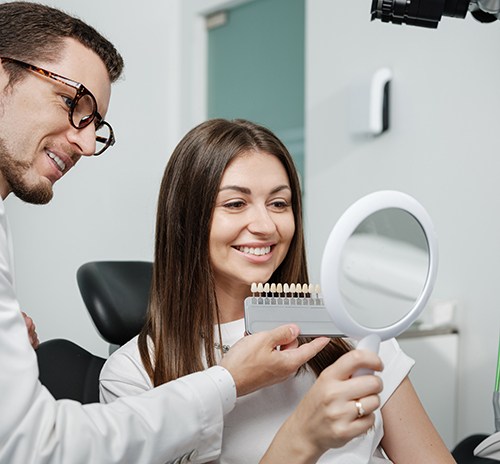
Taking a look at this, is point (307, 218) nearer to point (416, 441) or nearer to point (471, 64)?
point (471, 64)

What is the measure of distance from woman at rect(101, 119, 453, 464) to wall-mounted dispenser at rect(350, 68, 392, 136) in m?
1.08

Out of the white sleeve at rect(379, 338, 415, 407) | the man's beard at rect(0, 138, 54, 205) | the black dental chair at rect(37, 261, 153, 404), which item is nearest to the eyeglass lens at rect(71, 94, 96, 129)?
the man's beard at rect(0, 138, 54, 205)

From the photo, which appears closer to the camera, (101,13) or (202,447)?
(202,447)

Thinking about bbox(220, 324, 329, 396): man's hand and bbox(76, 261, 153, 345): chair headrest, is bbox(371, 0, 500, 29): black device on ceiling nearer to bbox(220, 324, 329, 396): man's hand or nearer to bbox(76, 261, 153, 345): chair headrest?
bbox(220, 324, 329, 396): man's hand

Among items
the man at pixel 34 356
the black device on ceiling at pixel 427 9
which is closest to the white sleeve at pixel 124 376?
the man at pixel 34 356

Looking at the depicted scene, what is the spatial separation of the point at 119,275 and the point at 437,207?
3.68 ft

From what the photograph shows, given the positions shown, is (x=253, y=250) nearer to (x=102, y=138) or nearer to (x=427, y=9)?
(x=102, y=138)

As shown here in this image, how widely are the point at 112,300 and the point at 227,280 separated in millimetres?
326

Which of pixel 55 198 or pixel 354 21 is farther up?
pixel 354 21

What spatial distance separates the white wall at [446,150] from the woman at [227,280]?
92 cm

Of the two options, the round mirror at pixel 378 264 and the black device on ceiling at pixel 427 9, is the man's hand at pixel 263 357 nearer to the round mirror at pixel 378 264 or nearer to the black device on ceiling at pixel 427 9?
the round mirror at pixel 378 264

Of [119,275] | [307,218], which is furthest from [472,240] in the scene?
[119,275]

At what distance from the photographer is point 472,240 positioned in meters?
2.10

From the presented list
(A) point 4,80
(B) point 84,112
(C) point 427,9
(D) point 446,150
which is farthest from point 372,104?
(A) point 4,80
